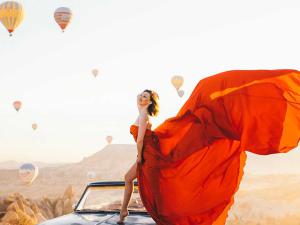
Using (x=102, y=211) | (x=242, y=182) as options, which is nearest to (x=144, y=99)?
(x=102, y=211)

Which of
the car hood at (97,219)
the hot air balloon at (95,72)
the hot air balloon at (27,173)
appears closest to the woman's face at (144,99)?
the car hood at (97,219)

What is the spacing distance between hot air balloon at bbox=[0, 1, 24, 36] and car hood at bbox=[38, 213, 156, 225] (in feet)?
101

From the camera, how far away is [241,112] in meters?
6.77

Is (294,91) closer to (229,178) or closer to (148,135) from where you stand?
(229,178)

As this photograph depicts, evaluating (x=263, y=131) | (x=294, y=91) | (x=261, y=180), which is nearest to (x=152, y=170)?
(x=263, y=131)

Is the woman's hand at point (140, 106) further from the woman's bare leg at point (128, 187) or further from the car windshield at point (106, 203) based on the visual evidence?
the car windshield at point (106, 203)

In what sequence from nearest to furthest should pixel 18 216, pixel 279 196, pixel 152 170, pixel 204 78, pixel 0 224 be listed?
pixel 152 170, pixel 204 78, pixel 0 224, pixel 18 216, pixel 279 196

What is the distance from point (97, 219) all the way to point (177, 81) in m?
36.9

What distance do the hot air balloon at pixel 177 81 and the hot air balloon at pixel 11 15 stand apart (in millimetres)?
12238

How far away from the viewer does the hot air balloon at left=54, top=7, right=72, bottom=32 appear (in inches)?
1451

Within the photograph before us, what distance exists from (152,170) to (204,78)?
1339mm

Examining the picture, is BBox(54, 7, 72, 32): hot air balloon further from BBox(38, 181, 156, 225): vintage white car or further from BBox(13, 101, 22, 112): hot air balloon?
BBox(38, 181, 156, 225): vintage white car

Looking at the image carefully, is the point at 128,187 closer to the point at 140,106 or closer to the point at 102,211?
the point at 102,211

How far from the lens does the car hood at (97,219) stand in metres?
6.22
